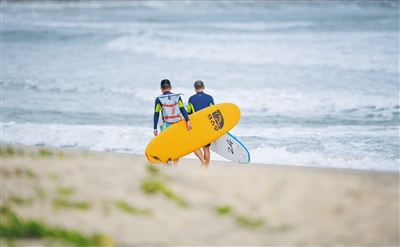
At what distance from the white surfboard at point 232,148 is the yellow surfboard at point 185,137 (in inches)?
9.0

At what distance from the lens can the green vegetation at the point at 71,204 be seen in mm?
3705

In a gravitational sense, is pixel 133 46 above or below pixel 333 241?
above

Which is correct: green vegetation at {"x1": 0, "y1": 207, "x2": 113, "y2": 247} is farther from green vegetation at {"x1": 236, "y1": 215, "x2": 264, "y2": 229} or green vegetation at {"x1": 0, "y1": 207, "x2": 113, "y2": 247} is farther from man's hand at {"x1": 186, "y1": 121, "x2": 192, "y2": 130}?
man's hand at {"x1": 186, "y1": 121, "x2": 192, "y2": 130}

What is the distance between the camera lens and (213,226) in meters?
3.67

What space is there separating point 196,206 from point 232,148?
3.50 metres

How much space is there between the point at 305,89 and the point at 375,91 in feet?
5.10

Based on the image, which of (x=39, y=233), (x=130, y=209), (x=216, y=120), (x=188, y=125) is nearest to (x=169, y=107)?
(x=188, y=125)

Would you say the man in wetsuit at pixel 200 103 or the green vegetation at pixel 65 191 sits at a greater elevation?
the man in wetsuit at pixel 200 103

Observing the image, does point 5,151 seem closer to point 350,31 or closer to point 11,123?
point 11,123

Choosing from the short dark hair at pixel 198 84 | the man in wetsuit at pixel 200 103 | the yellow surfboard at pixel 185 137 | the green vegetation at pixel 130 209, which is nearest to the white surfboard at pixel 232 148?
the yellow surfboard at pixel 185 137

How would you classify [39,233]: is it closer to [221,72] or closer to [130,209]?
[130,209]

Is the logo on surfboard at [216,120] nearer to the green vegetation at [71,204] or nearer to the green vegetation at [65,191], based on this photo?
the green vegetation at [65,191]

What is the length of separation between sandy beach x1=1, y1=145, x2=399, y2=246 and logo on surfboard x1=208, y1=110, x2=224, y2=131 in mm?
2718

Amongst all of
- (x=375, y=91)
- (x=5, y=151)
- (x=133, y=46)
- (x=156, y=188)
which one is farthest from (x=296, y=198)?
(x=133, y=46)
